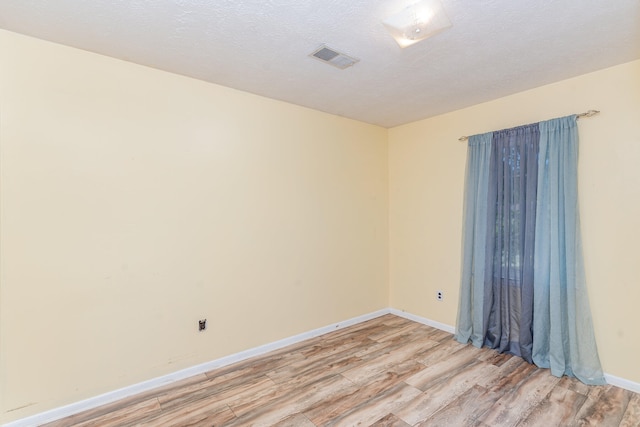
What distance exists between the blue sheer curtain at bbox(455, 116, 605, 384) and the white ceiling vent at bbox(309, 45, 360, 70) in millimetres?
1703

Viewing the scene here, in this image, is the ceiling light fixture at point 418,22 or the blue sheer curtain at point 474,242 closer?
the ceiling light fixture at point 418,22

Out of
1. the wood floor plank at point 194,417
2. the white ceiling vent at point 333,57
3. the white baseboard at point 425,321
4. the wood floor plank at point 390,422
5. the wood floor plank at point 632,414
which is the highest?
the white ceiling vent at point 333,57

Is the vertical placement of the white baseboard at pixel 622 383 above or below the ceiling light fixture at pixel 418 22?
below

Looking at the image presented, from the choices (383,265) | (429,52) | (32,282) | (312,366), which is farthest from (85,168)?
(383,265)

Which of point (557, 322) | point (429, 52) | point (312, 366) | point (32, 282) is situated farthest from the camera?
point (312, 366)

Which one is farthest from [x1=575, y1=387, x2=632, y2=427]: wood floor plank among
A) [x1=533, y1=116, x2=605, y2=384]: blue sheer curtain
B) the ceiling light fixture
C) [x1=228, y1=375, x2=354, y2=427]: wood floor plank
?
the ceiling light fixture

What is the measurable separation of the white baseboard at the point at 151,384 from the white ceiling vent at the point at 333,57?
2618mm

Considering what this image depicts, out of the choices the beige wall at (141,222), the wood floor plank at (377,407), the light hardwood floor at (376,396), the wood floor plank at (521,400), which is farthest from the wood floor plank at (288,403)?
the wood floor plank at (521,400)

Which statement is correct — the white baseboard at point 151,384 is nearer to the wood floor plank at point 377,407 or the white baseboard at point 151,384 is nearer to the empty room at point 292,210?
the empty room at point 292,210

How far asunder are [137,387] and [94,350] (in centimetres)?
44

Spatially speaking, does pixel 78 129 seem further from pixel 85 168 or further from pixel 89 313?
pixel 89 313

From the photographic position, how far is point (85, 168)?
220 cm

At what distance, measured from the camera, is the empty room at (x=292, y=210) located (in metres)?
1.96

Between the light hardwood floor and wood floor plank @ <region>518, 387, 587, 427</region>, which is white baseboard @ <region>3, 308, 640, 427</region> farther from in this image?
wood floor plank @ <region>518, 387, 587, 427</region>
